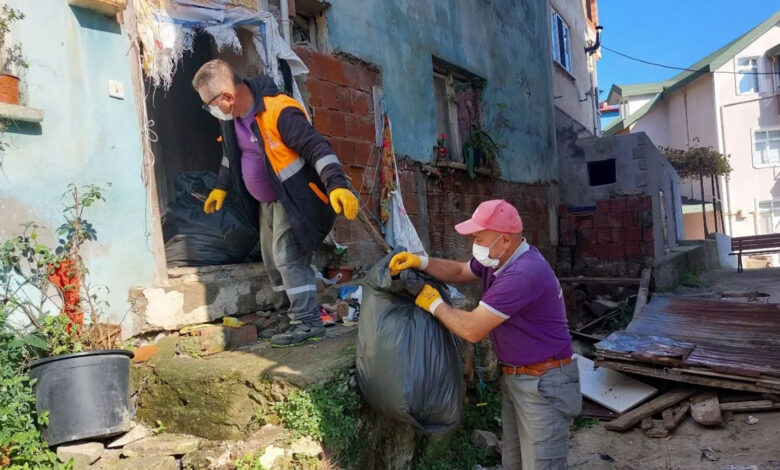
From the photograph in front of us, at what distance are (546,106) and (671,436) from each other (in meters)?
6.60

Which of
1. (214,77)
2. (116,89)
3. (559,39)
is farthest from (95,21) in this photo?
(559,39)

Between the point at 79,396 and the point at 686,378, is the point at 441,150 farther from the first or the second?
the point at 79,396

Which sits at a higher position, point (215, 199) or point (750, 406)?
point (215, 199)

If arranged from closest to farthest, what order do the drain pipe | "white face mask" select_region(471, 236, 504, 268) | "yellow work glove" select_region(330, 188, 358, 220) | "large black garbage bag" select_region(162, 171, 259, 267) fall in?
"white face mask" select_region(471, 236, 504, 268)
"yellow work glove" select_region(330, 188, 358, 220)
"large black garbage bag" select_region(162, 171, 259, 267)
the drain pipe

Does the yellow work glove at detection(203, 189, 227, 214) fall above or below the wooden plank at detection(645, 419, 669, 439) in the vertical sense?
above

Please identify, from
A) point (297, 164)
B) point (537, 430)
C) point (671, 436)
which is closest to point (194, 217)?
point (297, 164)

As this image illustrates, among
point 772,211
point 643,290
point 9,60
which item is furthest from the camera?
point 772,211

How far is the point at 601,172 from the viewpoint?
31.2ft

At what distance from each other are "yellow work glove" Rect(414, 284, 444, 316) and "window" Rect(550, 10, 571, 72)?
36.0ft

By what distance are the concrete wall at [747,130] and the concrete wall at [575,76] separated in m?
7.33

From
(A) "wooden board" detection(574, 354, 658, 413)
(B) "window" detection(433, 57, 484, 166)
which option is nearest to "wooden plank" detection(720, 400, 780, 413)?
(A) "wooden board" detection(574, 354, 658, 413)

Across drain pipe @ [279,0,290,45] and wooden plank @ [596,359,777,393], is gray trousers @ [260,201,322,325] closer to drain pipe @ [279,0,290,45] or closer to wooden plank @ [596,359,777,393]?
drain pipe @ [279,0,290,45]

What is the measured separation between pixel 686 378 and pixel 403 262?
2805 mm

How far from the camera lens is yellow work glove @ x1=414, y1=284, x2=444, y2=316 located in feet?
7.86
